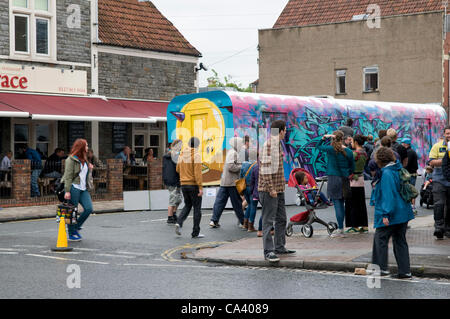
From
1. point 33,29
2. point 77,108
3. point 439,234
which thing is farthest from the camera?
point 33,29

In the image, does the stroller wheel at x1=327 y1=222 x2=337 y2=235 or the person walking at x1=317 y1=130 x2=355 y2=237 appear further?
the stroller wheel at x1=327 y1=222 x2=337 y2=235

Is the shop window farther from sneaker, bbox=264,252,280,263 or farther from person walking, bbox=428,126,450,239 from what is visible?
sneaker, bbox=264,252,280,263

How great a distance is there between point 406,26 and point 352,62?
354 centimetres

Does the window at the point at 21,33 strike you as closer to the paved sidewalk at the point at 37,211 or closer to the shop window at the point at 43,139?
the shop window at the point at 43,139

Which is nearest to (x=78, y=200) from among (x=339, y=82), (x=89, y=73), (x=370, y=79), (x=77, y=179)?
(x=77, y=179)

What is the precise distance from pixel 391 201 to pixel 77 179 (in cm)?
608

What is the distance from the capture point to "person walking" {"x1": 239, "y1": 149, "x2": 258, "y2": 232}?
14.0 meters

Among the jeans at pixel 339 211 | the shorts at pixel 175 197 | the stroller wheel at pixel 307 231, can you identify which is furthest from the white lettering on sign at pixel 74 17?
the jeans at pixel 339 211

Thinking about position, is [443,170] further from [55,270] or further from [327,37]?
[327,37]

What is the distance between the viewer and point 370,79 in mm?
38906

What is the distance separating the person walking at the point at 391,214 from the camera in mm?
8766

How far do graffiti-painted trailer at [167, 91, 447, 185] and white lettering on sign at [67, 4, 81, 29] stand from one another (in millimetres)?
6810

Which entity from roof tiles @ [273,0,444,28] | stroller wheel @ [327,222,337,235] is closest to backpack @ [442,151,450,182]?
stroller wheel @ [327,222,337,235]

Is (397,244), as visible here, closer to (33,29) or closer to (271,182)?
(271,182)
